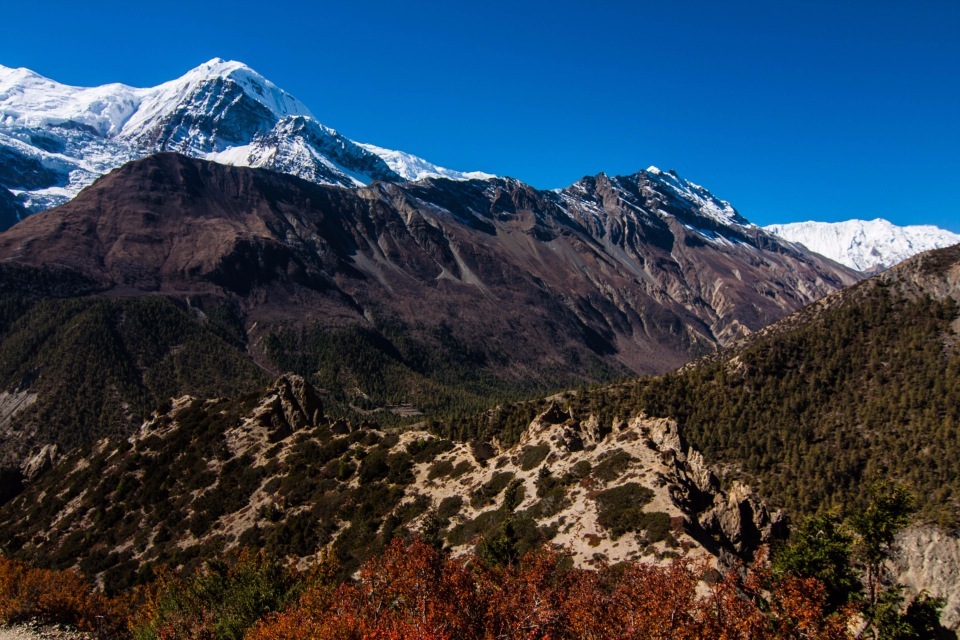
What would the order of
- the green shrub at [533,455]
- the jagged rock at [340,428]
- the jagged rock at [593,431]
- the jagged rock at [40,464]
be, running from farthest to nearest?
the jagged rock at [40,464] < the jagged rock at [340,428] < the jagged rock at [593,431] < the green shrub at [533,455]

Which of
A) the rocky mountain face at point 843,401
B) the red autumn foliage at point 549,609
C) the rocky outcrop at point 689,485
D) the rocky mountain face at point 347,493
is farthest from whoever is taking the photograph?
the rocky mountain face at point 843,401

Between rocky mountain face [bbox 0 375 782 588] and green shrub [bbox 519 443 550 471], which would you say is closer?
rocky mountain face [bbox 0 375 782 588]

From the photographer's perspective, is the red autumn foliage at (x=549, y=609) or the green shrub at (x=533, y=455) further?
the green shrub at (x=533, y=455)

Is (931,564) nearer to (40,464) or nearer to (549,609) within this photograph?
(549,609)

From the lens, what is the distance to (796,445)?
401 feet

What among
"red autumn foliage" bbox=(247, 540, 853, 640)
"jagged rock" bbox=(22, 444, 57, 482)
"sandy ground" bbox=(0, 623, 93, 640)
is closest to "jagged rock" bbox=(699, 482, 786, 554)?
"red autumn foliage" bbox=(247, 540, 853, 640)

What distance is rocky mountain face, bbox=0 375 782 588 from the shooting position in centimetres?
4891

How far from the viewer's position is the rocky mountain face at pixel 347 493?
48.9 metres

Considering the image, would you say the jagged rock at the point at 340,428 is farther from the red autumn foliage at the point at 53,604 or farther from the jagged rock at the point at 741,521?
the jagged rock at the point at 741,521

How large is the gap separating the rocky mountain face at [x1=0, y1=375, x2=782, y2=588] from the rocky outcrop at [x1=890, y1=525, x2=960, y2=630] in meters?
17.9

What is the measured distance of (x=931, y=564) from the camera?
64062 millimetres

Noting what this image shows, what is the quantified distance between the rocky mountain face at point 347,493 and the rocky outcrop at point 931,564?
17938mm

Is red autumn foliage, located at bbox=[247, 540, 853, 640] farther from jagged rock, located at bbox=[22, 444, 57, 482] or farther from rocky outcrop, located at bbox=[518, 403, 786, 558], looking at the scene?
jagged rock, located at bbox=[22, 444, 57, 482]

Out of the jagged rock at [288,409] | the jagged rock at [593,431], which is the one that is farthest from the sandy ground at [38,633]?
the jagged rock at [593,431]
